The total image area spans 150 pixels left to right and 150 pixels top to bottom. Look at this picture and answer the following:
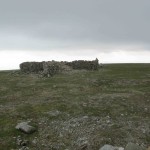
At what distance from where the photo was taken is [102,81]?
198 ft

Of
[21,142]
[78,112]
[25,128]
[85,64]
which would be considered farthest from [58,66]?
[21,142]

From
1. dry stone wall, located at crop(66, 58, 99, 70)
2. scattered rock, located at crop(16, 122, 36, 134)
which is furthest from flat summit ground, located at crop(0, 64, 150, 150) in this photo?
dry stone wall, located at crop(66, 58, 99, 70)

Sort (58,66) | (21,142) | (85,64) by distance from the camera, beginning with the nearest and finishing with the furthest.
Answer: (21,142) < (58,66) < (85,64)

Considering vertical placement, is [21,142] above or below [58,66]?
below

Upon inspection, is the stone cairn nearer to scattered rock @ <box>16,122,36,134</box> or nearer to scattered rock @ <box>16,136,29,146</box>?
scattered rock @ <box>16,122,36,134</box>

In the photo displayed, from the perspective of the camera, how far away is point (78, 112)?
42031mm

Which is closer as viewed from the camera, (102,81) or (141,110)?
(141,110)

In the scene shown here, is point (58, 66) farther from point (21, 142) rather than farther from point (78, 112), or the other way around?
point (21, 142)

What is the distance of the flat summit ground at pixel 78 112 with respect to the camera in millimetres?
35125

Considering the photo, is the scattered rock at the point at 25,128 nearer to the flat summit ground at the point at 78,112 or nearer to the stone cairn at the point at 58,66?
the flat summit ground at the point at 78,112

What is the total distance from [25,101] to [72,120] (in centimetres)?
1068

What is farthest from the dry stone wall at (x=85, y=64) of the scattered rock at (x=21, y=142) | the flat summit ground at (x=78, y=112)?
the scattered rock at (x=21, y=142)

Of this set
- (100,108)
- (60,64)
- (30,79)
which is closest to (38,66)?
(60,64)

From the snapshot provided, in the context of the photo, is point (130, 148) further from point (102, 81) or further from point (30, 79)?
point (30, 79)
